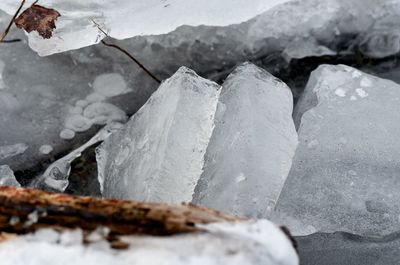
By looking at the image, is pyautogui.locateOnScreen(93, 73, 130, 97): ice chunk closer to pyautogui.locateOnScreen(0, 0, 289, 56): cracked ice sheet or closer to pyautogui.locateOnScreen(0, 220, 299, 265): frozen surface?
pyautogui.locateOnScreen(0, 0, 289, 56): cracked ice sheet

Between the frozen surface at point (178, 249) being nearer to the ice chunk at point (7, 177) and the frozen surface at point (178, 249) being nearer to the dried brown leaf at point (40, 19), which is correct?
the ice chunk at point (7, 177)

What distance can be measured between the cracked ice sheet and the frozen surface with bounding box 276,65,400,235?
0.21 metres

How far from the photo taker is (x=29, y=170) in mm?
1350

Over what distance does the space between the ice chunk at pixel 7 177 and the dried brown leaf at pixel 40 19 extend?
279mm

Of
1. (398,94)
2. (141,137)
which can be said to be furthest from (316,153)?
(141,137)

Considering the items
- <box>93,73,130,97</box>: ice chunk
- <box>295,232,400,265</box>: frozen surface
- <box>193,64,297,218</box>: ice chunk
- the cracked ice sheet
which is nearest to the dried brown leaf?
the cracked ice sheet

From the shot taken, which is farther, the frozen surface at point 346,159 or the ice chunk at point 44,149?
the ice chunk at point 44,149

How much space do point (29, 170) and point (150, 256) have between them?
2.18 feet

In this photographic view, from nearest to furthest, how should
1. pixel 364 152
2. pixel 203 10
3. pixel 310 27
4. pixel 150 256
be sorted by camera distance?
pixel 150 256
pixel 364 152
pixel 203 10
pixel 310 27

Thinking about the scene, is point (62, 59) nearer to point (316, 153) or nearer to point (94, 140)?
point (94, 140)

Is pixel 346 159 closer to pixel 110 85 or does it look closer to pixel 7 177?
pixel 110 85

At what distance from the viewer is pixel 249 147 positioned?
115 cm

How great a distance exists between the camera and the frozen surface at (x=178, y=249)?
0.75 meters

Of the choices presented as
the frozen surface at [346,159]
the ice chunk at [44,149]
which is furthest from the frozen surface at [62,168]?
the frozen surface at [346,159]
